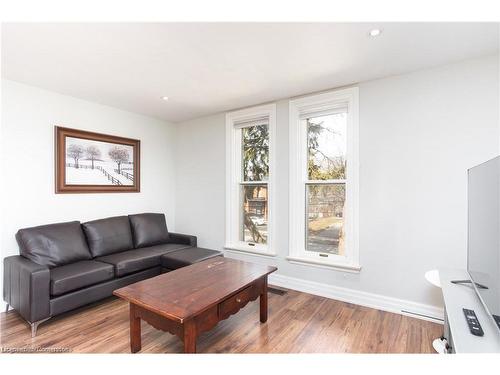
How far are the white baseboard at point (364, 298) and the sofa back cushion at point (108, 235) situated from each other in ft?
6.56

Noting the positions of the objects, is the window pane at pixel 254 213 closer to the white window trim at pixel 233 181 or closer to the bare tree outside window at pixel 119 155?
the white window trim at pixel 233 181

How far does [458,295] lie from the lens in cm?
160

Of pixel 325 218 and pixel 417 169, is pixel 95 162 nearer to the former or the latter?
pixel 325 218

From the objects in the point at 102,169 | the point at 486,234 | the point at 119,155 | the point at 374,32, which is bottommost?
the point at 486,234

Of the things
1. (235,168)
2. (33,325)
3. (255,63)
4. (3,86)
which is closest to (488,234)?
(255,63)

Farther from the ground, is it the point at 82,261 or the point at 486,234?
the point at 486,234

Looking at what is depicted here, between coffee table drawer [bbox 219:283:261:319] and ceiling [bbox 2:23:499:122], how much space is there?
2.00 metres

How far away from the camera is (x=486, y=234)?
1408 mm

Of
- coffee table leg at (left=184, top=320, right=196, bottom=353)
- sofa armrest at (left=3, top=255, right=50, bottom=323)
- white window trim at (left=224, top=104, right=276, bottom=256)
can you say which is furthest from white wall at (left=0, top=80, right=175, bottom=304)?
coffee table leg at (left=184, top=320, right=196, bottom=353)

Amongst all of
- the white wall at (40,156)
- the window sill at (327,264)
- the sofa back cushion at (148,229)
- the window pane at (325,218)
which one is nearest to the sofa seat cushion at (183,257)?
the sofa back cushion at (148,229)

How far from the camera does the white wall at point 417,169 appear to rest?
2213mm

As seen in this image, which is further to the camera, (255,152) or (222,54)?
(255,152)

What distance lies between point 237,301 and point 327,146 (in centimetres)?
203

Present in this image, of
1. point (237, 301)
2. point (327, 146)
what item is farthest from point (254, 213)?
point (237, 301)
